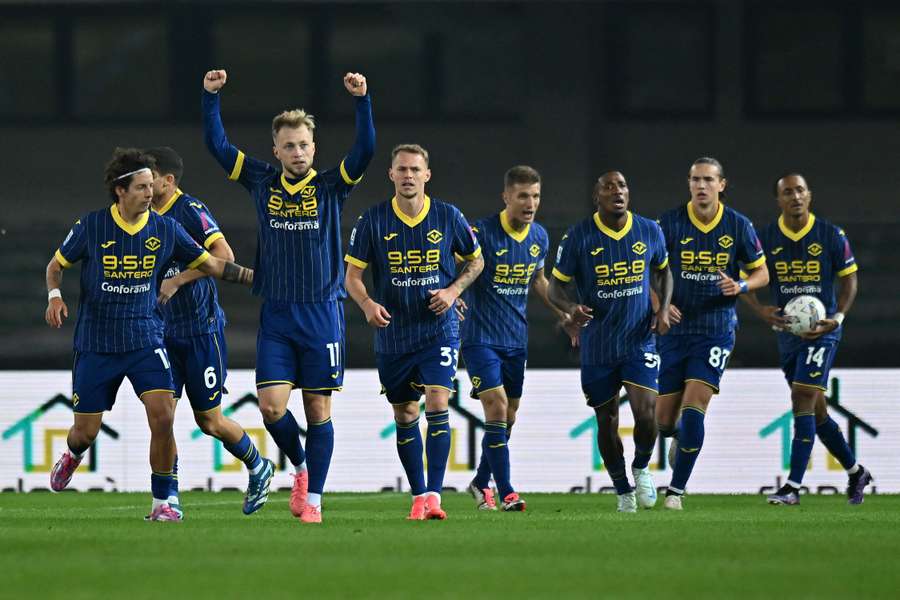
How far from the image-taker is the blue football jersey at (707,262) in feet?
37.3

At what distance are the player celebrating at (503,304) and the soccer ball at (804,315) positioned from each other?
5.81ft

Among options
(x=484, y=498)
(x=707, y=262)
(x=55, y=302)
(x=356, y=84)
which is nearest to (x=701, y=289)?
(x=707, y=262)

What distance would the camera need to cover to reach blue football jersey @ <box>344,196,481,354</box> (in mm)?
9711

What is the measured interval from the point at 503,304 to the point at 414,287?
1.55 meters

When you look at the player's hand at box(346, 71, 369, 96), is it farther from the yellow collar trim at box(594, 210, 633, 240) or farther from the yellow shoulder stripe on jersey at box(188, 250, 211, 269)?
the yellow collar trim at box(594, 210, 633, 240)

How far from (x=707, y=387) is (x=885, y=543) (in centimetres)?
334

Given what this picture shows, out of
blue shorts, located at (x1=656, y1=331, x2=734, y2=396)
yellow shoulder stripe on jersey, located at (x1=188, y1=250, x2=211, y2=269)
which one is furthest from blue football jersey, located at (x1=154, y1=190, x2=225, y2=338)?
blue shorts, located at (x1=656, y1=331, x2=734, y2=396)

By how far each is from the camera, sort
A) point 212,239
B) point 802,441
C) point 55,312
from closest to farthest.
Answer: point 55,312 → point 212,239 → point 802,441

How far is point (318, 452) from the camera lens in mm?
9211

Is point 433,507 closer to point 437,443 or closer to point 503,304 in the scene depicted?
point 437,443

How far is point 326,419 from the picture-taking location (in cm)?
930

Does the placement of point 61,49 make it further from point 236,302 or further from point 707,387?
point 707,387

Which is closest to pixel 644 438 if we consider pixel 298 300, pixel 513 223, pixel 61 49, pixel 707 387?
pixel 707 387

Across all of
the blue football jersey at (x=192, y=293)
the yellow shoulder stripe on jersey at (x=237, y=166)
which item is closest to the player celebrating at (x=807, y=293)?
the blue football jersey at (x=192, y=293)
